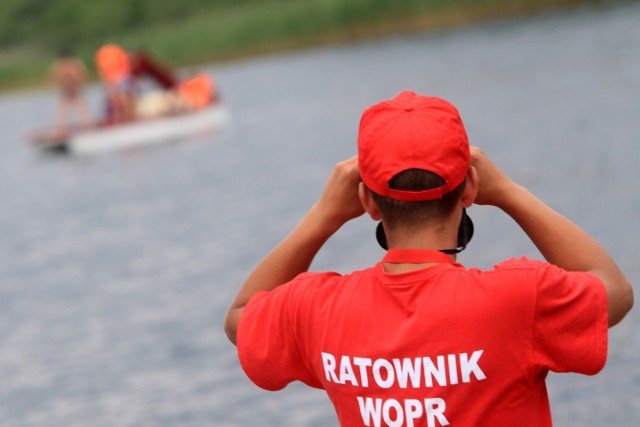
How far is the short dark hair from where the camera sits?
2.41m

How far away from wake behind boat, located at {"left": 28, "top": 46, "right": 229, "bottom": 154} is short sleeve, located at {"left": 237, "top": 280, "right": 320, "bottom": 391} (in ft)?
86.5

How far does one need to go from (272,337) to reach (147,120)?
26972 mm

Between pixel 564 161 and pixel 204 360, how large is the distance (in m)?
9.48

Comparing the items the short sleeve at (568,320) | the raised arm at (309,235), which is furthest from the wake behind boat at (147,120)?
the short sleeve at (568,320)

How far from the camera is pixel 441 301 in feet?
7.89

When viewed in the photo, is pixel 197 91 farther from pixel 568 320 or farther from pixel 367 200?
pixel 568 320

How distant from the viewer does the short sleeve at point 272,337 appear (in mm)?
2604

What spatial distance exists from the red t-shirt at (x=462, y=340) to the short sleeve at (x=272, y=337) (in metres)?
0.11

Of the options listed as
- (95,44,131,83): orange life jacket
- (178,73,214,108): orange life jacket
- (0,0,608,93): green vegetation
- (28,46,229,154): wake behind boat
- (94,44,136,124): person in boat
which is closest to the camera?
(95,44,131,83): orange life jacket

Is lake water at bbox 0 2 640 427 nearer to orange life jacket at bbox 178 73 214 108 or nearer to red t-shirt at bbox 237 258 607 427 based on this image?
orange life jacket at bbox 178 73 214 108

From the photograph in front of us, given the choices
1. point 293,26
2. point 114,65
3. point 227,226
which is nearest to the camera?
point 227,226

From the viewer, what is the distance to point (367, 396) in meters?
2.50

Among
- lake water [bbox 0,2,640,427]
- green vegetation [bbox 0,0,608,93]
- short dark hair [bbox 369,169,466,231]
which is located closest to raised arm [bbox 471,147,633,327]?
short dark hair [bbox 369,169,466,231]

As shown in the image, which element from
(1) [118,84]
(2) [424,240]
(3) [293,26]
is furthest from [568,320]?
(3) [293,26]
